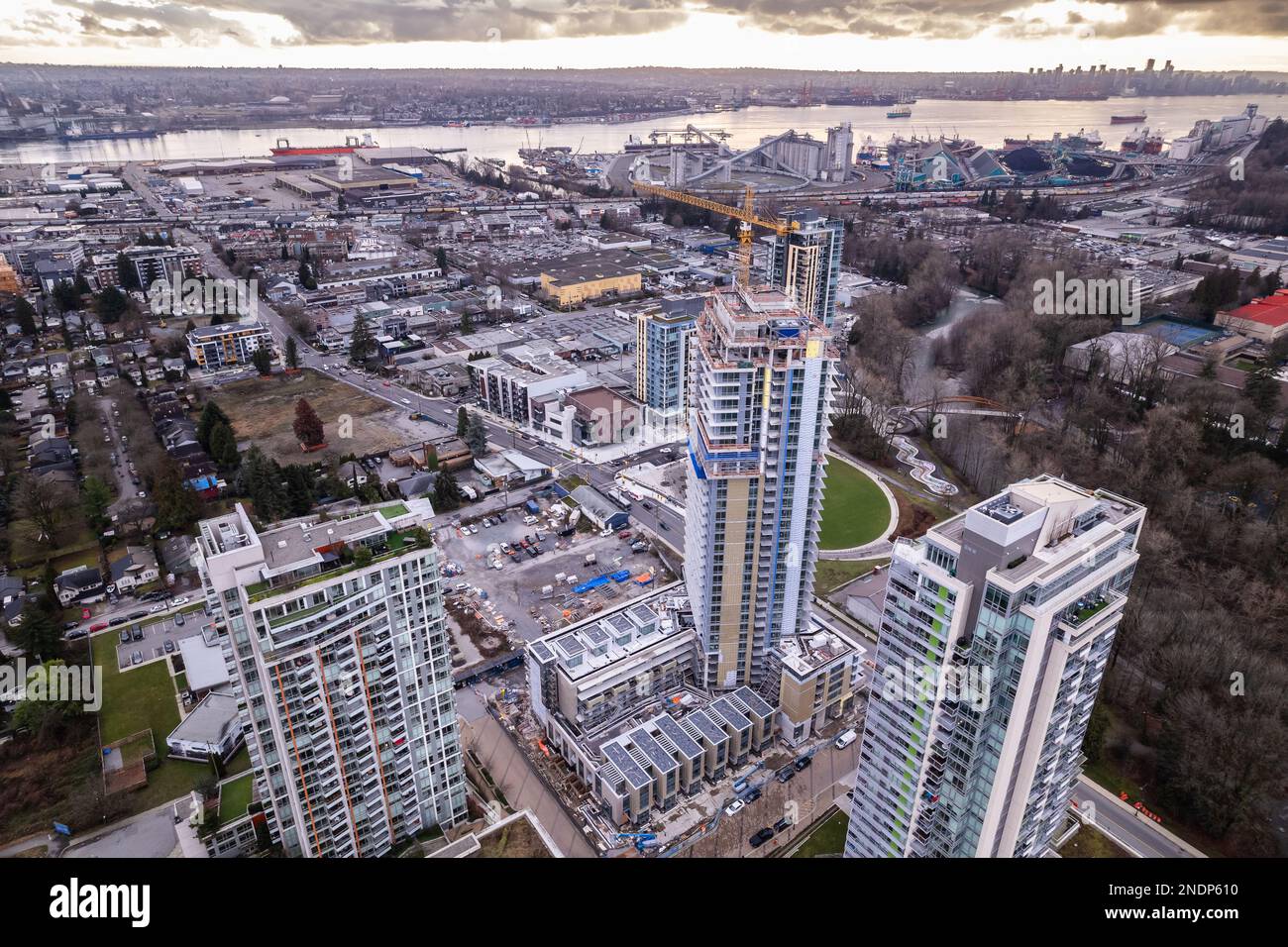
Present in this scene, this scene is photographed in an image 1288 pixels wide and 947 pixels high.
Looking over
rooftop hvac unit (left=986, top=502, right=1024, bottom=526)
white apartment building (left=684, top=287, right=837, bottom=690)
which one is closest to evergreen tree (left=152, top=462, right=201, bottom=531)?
white apartment building (left=684, top=287, right=837, bottom=690)

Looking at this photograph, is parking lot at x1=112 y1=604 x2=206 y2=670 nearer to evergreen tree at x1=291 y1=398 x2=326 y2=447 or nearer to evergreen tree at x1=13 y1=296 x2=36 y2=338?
evergreen tree at x1=291 y1=398 x2=326 y2=447

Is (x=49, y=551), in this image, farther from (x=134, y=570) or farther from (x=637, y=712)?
(x=637, y=712)

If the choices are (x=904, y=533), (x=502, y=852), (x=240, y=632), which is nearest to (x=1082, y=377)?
(x=904, y=533)

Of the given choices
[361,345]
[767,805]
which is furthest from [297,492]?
[767,805]

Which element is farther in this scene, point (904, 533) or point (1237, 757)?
point (904, 533)
